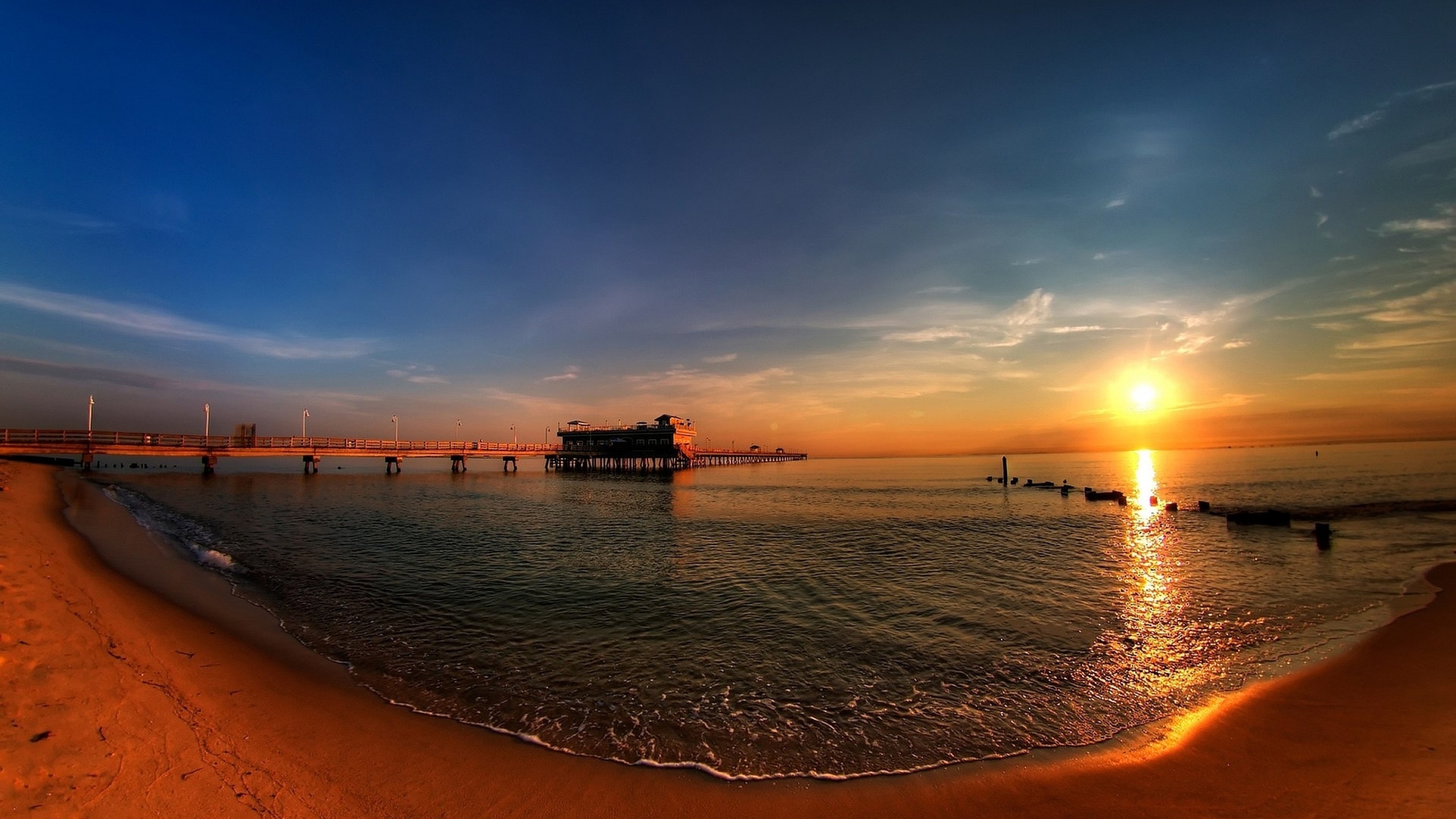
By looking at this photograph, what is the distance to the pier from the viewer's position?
4945cm

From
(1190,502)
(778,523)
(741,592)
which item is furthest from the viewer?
(1190,502)

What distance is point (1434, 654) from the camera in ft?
29.4

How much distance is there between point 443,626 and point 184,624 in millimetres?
4441

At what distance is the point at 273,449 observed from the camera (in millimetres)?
60844

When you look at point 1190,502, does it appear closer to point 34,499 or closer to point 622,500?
point 622,500

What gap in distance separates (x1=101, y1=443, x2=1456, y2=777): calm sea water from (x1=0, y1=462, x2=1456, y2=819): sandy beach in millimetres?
488

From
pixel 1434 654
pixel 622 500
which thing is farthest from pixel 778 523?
pixel 1434 654

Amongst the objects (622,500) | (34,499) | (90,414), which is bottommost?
(622,500)

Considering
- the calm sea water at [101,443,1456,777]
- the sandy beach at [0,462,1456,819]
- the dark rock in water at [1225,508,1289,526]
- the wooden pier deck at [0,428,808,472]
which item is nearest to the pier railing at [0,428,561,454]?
the wooden pier deck at [0,428,808,472]

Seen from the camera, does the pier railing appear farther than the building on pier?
No

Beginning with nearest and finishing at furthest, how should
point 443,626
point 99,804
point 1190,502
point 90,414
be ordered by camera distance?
point 99,804 → point 443,626 → point 1190,502 → point 90,414

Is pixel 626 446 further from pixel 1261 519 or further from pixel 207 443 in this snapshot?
pixel 1261 519

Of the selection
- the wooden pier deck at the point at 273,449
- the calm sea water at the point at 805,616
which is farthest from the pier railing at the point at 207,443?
the calm sea water at the point at 805,616

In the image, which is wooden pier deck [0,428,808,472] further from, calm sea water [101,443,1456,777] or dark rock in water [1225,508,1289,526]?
dark rock in water [1225,508,1289,526]
